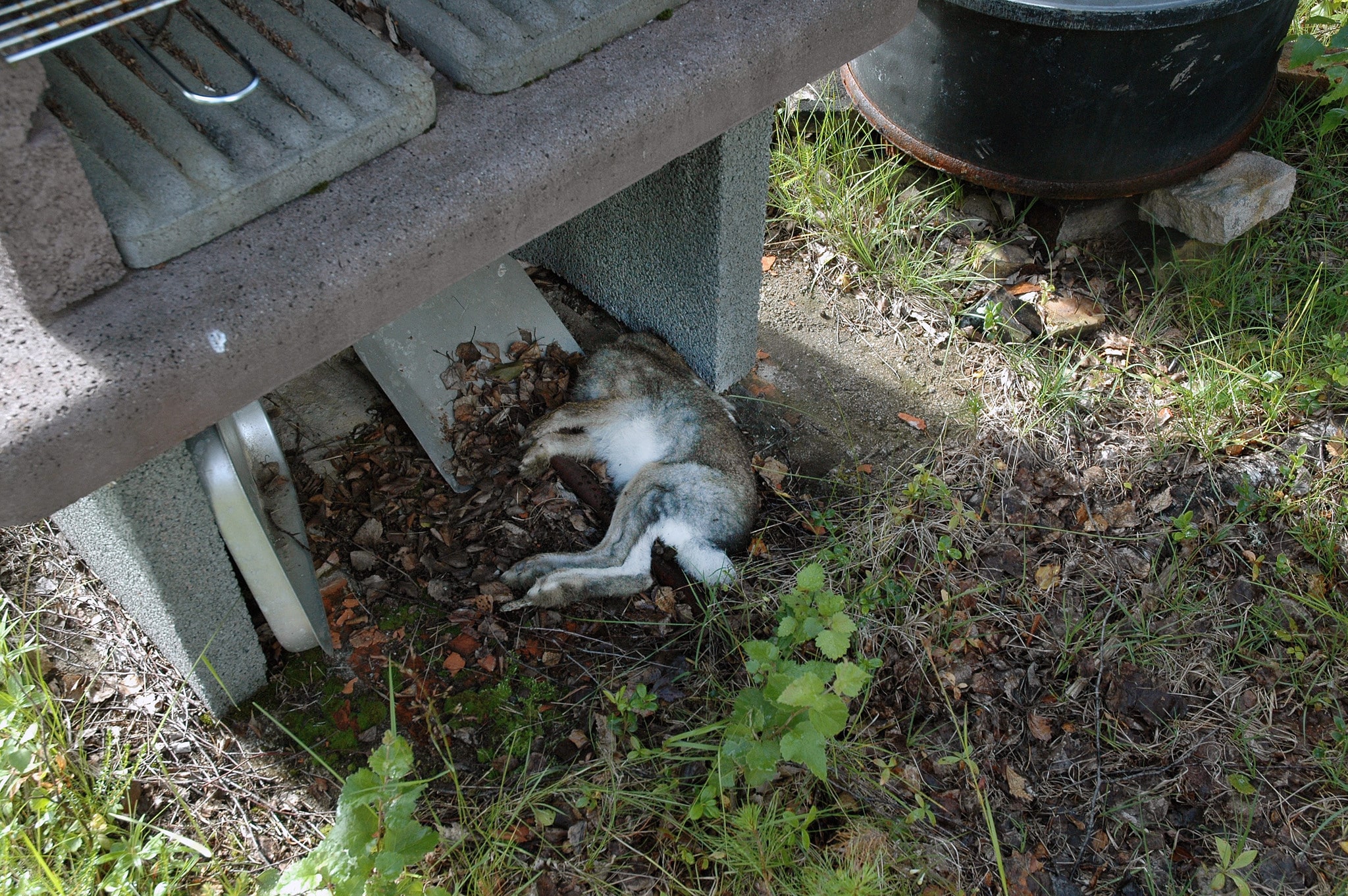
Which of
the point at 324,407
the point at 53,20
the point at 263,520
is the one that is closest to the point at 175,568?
the point at 263,520

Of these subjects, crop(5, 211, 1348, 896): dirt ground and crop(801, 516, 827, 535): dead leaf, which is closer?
crop(5, 211, 1348, 896): dirt ground

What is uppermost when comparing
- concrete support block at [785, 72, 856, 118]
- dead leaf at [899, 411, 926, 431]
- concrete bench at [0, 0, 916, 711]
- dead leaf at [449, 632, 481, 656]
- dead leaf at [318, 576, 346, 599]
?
concrete bench at [0, 0, 916, 711]

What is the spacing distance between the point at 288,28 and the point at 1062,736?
8.03ft

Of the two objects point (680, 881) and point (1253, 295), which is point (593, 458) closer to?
point (680, 881)

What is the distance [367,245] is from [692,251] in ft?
4.47

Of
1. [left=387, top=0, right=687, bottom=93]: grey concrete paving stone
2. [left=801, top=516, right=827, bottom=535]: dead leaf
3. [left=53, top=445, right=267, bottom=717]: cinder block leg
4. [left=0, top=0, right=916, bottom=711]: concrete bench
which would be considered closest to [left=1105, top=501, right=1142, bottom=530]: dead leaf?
[left=801, top=516, right=827, bottom=535]: dead leaf

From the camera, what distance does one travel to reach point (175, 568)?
2.15 meters

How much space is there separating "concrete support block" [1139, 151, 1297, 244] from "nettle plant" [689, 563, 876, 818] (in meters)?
2.31

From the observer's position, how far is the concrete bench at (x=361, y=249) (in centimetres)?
160

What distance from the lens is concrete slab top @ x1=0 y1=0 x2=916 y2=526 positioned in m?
1.59

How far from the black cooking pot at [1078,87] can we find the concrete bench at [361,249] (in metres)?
0.78

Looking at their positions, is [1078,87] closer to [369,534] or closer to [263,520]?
[369,534]

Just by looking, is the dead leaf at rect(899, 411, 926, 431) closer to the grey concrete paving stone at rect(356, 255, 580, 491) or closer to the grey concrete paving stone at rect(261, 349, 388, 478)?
the grey concrete paving stone at rect(356, 255, 580, 491)

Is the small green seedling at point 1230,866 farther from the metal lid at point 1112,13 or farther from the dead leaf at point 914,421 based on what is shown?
the metal lid at point 1112,13
